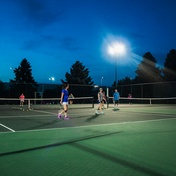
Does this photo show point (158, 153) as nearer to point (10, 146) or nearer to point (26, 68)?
point (10, 146)

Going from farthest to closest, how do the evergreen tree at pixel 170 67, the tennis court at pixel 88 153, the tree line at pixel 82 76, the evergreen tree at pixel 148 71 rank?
1. the evergreen tree at pixel 148 71
2. the evergreen tree at pixel 170 67
3. the tree line at pixel 82 76
4. the tennis court at pixel 88 153

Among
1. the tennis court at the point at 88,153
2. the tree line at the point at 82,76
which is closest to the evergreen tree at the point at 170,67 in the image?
the tree line at the point at 82,76

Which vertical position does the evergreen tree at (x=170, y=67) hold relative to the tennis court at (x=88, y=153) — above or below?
above

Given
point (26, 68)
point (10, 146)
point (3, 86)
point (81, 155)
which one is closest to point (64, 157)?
point (81, 155)

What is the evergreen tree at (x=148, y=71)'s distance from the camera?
166 ft

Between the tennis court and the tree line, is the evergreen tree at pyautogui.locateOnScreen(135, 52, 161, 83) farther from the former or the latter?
the tennis court

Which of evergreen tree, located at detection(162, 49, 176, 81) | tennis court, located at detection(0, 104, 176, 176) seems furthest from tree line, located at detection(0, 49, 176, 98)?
tennis court, located at detection(0, 104, 176, 176)

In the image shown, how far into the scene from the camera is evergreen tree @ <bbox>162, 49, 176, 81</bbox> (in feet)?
157

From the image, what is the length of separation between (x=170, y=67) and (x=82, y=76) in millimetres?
26641

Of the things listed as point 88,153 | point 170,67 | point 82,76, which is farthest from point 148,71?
point 88,153

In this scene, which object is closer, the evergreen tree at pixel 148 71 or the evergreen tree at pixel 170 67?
the evergreen tree at pixel 170 67

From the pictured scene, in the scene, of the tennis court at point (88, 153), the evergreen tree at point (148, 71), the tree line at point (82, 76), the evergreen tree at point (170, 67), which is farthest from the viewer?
the evergreen tree at point (148, 71)

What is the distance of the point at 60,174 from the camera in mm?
4672

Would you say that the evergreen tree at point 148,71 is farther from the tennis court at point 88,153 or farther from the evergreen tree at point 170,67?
the tennis court at point 88,153
